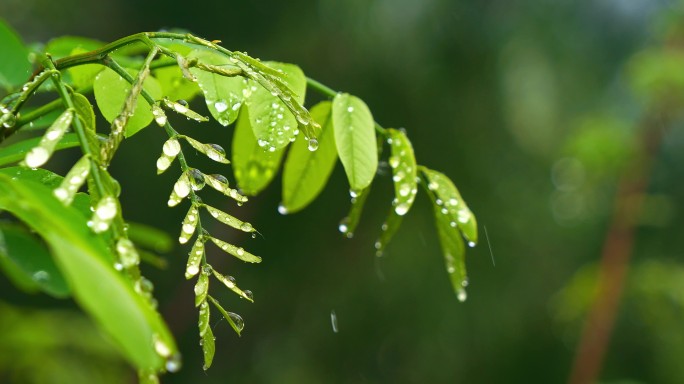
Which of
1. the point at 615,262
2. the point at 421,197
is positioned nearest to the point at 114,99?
the point at 615,262

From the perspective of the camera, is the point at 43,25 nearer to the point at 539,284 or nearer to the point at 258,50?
the point at 258,50

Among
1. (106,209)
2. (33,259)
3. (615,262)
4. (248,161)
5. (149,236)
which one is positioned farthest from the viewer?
(615,262)

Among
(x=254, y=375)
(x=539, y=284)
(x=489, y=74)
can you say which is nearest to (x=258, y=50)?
(x=489, y=74)

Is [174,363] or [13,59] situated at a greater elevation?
[13,59]

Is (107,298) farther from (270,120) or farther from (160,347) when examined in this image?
(270,120)

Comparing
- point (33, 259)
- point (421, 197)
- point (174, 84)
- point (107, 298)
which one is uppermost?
point (174, 84)

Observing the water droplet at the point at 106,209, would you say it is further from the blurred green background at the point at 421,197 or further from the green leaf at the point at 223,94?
the blurred green background at the point at 421,197
